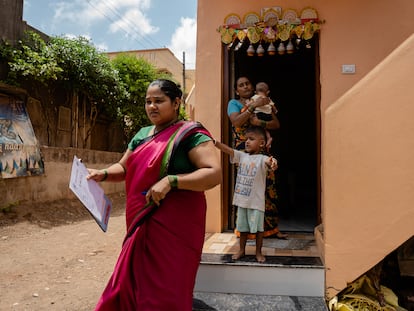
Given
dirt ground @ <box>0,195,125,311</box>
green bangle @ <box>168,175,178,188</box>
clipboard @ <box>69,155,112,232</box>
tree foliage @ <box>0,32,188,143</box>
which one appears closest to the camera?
green bangle @ <box>168,175,178,188</box>

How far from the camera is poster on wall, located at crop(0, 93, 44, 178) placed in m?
5.96

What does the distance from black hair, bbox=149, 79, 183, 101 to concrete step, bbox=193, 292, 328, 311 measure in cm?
161

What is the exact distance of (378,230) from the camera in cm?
242

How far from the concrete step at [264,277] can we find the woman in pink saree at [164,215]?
98 cm

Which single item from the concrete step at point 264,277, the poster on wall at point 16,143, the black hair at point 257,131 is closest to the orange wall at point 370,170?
the concrete step at point 264,277

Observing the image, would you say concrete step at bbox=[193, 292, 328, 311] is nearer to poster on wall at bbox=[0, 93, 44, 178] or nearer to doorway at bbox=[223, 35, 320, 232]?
doorway at bbox=[223, 35, 320, 232]

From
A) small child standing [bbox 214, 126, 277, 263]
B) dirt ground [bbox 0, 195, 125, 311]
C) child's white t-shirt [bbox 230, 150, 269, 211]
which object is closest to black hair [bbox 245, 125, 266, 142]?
small child standing [bbox 214, 126, 277, 263]

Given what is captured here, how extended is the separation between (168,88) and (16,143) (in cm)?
557

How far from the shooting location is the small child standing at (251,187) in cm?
281

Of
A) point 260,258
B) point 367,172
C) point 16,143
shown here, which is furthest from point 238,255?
point 16,143

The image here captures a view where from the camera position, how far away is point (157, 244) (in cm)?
171

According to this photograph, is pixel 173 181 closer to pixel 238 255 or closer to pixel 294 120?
pixel 238 255

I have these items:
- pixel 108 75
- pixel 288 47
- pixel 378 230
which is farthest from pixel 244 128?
pixel 108 75

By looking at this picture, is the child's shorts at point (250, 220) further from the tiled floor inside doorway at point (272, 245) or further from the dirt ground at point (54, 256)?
the dirt ground at point (54, 256)
